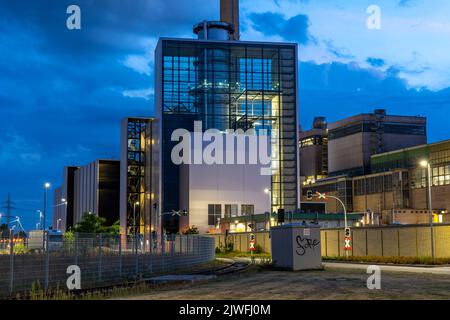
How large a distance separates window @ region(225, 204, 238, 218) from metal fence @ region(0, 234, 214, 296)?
80.2 meters

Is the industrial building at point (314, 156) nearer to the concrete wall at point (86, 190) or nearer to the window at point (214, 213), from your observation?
the window at point (214, 213)

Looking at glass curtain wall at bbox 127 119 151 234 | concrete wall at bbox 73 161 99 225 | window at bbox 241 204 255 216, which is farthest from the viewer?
concrete wall at bbox 73 161 99 225

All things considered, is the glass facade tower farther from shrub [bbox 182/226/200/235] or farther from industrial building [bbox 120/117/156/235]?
industrial building [bbox 120/117/156/235]

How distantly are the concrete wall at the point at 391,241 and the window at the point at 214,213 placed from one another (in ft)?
174

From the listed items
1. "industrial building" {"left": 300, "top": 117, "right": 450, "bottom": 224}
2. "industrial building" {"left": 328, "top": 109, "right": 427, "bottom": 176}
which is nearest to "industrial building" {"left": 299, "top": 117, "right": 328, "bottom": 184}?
"industrial building" {"left": 328, "top": 109, "right": 427, "bottom": 176}

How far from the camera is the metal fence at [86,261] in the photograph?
24.2 metres

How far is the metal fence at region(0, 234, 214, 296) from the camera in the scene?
24.2 metres

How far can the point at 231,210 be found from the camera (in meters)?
122

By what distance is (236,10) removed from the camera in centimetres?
14962

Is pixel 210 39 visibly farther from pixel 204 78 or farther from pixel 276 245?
pixel 276 245

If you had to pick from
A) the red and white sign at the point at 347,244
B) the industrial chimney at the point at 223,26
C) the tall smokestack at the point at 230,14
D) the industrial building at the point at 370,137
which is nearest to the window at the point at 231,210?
the industrial chimney at the point at 223,26

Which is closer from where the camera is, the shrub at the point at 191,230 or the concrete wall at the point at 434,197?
the shrub at the point at 191,230
